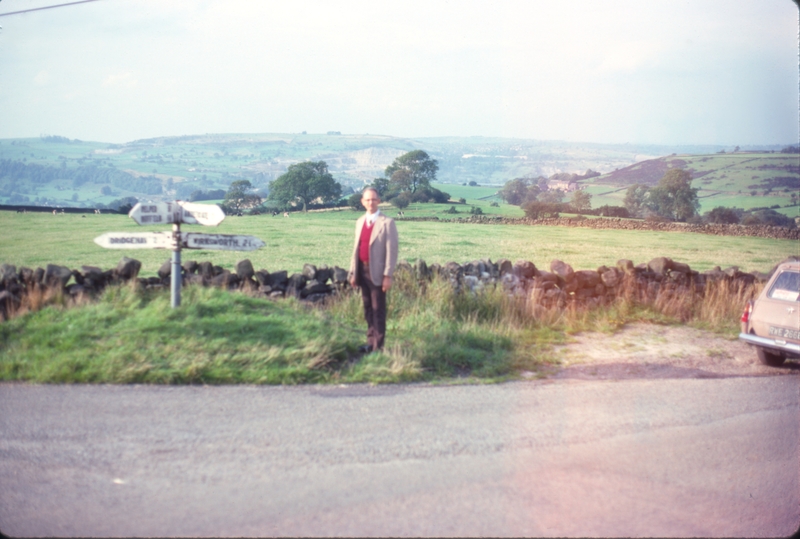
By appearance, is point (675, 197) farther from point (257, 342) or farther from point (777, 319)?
point (257, 342)

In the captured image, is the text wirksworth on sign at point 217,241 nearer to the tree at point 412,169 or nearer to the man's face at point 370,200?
the man's face at point 370,200

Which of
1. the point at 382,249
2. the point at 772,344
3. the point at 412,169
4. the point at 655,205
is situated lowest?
the point at 772,344

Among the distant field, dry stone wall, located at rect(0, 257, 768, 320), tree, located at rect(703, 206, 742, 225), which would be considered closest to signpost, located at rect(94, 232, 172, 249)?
dry stone wall, located at rect(0, 257, 768, 320)

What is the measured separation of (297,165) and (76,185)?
344 inches

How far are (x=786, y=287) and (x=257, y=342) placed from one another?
24.2ft

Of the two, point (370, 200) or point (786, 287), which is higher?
point (370, 200)

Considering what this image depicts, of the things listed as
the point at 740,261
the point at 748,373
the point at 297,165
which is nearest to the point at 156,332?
the point at 748,373

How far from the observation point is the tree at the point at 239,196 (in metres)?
23.6

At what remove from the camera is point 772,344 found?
27.5 feet

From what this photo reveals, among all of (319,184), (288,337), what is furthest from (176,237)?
(319,184)

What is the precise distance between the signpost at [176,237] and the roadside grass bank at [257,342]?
0.76 m

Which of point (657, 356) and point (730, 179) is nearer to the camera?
point (657, 356)

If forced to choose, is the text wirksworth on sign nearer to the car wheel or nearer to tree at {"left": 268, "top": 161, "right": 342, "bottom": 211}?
the car wheel

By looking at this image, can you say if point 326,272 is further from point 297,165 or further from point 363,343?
point 297,165
